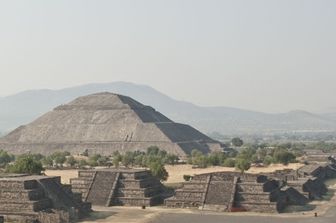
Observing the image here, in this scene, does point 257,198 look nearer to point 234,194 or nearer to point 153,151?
point 234,194

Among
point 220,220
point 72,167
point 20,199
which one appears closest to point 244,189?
point 220,220

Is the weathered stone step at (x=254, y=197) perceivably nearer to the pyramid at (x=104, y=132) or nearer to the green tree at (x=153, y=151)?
the green tree at (x=153, y=151)

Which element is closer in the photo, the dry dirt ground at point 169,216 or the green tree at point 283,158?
the dry dirt ground at point 169,216

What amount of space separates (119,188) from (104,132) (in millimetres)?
95215

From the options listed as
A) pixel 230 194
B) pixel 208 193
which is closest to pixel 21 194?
pixel 208 193

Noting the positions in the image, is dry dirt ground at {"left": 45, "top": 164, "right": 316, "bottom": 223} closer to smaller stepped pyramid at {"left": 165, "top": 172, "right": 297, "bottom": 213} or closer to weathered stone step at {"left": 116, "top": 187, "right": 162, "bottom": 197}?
smaller stepped pyramid at {"left": 165, "top": 172, "right": 297, "bottom": 213}

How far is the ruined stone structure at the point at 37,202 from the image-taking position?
44062 mm

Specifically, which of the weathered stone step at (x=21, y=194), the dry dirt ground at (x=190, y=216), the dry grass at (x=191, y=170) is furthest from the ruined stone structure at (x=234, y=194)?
the dry grass at (x=191, y=170)

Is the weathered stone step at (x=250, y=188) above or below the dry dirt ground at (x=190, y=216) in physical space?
above

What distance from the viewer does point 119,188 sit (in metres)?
56.5

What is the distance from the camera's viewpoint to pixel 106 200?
2179 inches

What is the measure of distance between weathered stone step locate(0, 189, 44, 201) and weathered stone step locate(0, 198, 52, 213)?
1.25 feet

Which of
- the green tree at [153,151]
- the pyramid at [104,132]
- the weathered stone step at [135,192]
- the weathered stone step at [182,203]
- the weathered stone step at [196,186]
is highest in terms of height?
the pyramid at [104,132]

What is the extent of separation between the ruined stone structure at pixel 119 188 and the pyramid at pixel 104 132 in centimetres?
7106
